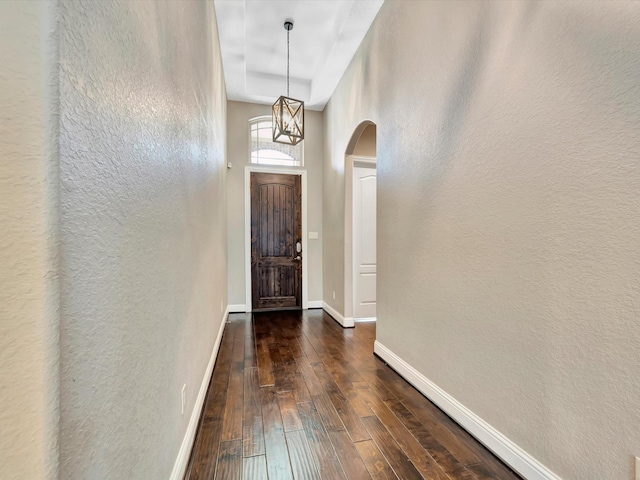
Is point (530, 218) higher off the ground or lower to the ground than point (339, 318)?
higher

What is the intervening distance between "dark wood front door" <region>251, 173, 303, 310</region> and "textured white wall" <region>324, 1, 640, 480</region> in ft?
8.70

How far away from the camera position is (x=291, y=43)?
3422mm

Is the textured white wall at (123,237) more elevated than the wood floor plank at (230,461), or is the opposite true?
the textured white wall at (123,237)

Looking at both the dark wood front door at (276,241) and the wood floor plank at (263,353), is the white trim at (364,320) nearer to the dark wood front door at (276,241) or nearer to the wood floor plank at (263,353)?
the dark wood front door at (276,241)

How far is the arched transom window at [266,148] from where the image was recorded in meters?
4.77

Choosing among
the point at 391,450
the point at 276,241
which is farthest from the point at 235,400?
the point at 276,241

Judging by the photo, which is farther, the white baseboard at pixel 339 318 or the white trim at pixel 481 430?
the white baseboard at pixel 339 318

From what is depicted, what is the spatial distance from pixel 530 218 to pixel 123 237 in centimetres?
164

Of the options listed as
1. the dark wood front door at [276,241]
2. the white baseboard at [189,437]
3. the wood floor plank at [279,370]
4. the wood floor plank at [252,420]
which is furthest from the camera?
the dark wood front door at [276,241]

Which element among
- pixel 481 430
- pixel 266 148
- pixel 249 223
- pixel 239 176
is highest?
pixel 266 148

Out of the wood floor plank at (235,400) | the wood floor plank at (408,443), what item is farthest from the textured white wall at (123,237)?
the wood floor plank at (408,443)

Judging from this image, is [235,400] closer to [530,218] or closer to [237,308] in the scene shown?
[530,218]

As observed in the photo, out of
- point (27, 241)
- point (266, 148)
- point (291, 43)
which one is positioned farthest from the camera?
point (266, 148)

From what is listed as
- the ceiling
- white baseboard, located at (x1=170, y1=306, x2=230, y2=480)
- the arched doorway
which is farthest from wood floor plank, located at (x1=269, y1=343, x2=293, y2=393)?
the ceiling
